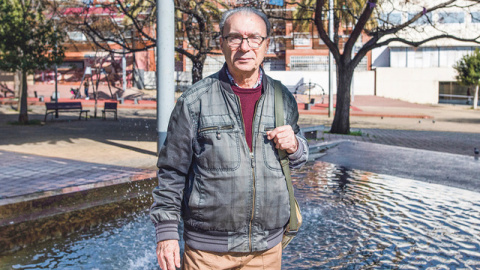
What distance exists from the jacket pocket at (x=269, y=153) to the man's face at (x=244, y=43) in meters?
0.31

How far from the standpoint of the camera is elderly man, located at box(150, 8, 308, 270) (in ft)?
7.45

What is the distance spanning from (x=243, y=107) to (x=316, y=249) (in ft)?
9.62

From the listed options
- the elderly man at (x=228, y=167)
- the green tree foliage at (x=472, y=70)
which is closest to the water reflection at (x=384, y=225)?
the elderly man at (x=228, y=167)

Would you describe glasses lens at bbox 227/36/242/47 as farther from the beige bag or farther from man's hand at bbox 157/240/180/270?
man's hand at bbox 157/240/180/270

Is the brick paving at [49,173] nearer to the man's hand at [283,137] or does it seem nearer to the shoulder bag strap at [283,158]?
the shoulder bag strap at [283,158]

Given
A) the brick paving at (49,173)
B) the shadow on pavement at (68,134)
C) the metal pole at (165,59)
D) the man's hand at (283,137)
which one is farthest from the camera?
the shadow on pavement at (68,134)

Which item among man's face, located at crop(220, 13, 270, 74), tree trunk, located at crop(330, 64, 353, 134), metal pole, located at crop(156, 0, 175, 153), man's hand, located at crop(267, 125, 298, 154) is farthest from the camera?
tree trunk, located at crop(330, 64, 353, 134)

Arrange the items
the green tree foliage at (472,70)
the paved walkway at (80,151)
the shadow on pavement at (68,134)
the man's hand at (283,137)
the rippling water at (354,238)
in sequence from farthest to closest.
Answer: the green tree foliage at (472,70)
the shadow on pavement at (68,134)
the paved walkway at (80,151)
the rippling water at (354,238)
the man's hand at (283,137)

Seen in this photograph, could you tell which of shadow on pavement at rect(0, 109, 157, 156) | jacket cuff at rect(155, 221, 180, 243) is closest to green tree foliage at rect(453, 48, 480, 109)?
shadow on pavement at rect(0, 109, 157, 156)

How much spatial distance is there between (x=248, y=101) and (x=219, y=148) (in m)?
0.29

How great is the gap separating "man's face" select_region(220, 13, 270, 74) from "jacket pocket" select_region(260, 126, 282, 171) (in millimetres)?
307

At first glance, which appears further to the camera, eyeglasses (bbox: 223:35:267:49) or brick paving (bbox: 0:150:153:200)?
brick paving (bbox: 0:150:153:200)

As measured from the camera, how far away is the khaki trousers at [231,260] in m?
2.32

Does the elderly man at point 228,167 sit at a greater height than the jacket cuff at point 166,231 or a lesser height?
greater
